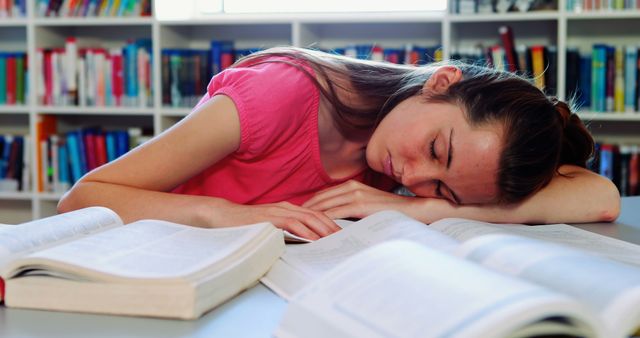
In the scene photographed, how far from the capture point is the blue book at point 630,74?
2885mm

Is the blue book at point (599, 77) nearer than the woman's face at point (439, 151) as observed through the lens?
No

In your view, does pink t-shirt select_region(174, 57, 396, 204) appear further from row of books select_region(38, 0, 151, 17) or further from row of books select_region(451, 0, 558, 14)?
row of books select_region(38, 0, 151, 17)

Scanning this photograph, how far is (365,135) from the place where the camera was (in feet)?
4.80

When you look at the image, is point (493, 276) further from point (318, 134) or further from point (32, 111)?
point (32, 111)

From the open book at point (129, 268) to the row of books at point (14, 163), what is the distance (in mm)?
2669

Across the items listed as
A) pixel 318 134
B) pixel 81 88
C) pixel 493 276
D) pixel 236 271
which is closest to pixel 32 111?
pixel 81 88

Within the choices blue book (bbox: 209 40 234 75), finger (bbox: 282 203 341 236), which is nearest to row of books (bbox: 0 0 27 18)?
blue book (bbox: 209 40 234 75)

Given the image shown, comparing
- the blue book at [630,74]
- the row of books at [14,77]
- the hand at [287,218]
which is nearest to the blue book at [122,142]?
the row of books at [14,77]

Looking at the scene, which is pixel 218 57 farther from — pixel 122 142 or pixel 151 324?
pixel 151 324

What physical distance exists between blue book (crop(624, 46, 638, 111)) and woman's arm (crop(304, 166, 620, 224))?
5.85 ft

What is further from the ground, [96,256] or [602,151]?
[96,256]

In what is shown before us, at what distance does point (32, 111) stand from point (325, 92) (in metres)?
2.25

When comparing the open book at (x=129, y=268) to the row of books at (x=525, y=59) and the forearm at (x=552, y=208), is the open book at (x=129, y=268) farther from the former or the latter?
the row of books at (x=525, y=59)

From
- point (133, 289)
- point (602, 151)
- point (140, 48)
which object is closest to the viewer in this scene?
point (133, 289)
